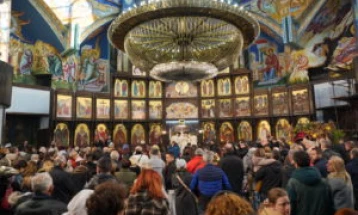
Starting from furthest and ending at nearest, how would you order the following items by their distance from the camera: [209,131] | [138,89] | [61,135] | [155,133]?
[138,89]
[155,133]
[209,131]
[61,135]

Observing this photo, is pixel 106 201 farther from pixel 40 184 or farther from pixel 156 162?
pixel 156 162

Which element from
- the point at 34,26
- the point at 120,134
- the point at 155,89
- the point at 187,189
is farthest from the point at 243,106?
the point at 187,189

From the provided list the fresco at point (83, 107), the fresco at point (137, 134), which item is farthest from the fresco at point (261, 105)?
the fresco at point (83, 107)

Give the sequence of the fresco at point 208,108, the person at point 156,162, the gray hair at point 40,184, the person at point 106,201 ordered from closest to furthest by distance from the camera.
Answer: the person at point 106,201 < the gray hair at point 40,184 < the person at point 156,162 < the fresco at point 208,108

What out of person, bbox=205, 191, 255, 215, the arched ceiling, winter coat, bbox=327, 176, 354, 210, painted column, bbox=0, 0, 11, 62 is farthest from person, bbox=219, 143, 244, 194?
the arched ceiling

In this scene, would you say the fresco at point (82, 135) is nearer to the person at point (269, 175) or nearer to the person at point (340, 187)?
the person at point (269, 175)

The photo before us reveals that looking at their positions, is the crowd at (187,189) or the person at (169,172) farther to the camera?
the person at (169,172)

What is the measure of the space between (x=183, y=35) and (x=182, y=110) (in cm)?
1278

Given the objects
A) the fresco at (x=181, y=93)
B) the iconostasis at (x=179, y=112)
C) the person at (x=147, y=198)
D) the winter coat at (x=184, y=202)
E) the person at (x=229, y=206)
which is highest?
the fresco at (x=181, y=93)

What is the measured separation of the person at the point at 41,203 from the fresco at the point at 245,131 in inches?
741

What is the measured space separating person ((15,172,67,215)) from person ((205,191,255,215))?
175cm

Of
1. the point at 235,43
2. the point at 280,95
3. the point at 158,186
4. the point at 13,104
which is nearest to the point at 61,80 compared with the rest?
the point at 13,104

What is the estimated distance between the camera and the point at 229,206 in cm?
174

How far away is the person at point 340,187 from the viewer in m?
3.47
